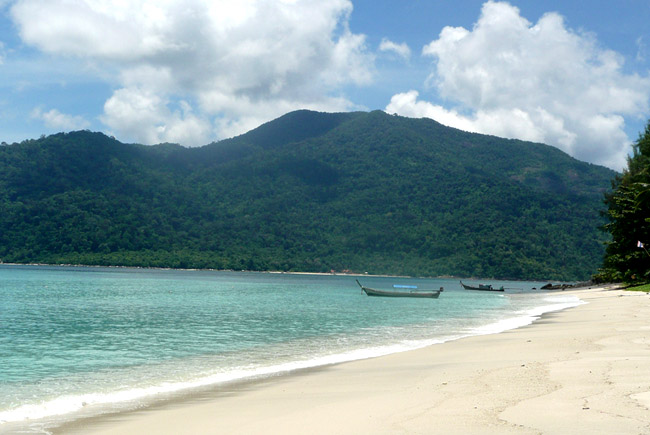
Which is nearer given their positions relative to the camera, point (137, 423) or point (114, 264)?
point (137, 423)

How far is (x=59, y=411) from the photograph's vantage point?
10.3 meters

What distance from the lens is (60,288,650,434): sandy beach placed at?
7172 millimetres

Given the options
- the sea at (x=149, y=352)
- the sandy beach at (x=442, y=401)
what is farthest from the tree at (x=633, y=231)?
the sandy beach at (x=442, y=401)

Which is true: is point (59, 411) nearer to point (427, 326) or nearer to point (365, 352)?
point (365, 352)

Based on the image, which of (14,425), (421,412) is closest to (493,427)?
(421,412)

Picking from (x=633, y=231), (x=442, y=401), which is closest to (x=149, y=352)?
(x=442, y=401)

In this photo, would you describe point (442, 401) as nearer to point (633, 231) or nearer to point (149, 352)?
point (149, 352)

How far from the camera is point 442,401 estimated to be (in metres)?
8.79

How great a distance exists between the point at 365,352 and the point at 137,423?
1106 centimetres

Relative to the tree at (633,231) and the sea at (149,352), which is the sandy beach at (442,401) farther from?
the tree at (633,231)

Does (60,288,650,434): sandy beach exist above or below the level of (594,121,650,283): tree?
below

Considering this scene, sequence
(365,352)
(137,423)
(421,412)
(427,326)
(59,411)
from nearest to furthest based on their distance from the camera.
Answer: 1. (421,412)
2. (137,423)
3. (59,411)
4. (365,352)
5. (427,326)

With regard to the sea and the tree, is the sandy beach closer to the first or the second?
the sea

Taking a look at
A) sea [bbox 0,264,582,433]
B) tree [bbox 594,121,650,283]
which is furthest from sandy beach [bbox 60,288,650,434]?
tree [bbox 594,121,650,283]
